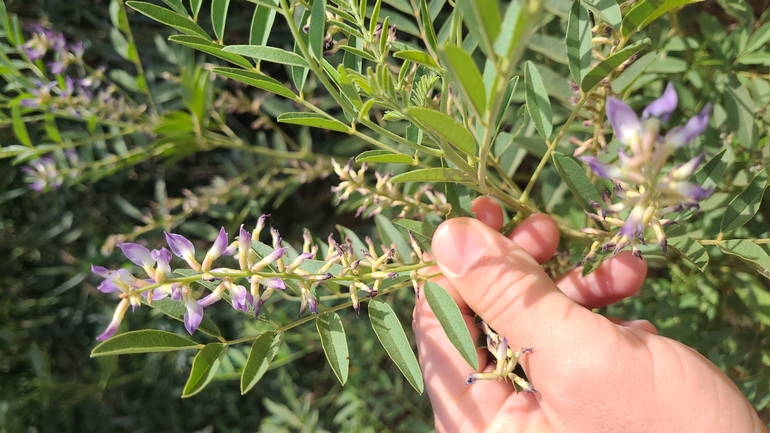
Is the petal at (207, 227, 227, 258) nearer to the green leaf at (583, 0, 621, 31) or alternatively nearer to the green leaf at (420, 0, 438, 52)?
the green leaf at (420, 0, 438, 52)

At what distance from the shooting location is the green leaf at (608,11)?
3.00 ft

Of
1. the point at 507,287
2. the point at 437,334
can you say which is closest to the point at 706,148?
the point at 507,287

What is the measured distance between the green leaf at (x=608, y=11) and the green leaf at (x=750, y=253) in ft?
1.82

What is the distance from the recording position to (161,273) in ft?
2.78

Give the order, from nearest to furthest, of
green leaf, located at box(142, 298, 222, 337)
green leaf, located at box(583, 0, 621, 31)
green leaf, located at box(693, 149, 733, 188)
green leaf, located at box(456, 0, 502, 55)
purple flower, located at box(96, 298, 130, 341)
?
green leaf, located at box(456, 0, 502, 55), purple flower, located at box(96, 298, 130, 341), green leaf, located at box(583, 0, 621, 31), green leaf, located at box(142, 298, 222, 337), green leaf, located at box(693, 149, 733, 188)

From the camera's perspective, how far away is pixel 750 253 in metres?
1.06

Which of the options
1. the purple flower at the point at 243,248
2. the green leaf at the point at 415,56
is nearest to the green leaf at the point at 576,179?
the green leaf at the point at 415,56

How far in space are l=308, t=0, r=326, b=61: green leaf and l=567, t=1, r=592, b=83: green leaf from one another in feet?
1.68

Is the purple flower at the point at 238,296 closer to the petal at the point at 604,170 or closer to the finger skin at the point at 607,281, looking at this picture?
the petal at the point at 604,170

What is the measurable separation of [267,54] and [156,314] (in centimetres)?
219

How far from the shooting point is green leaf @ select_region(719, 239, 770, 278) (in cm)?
103

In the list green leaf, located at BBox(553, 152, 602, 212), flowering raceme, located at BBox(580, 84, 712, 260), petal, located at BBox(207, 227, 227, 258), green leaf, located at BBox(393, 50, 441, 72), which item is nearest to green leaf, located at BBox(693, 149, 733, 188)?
green leaf, located at BBox(553, 152, 602, 212)

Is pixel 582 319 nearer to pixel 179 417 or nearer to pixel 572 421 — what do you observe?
pixel 572 421

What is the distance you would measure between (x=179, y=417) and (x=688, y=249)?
2.98m
